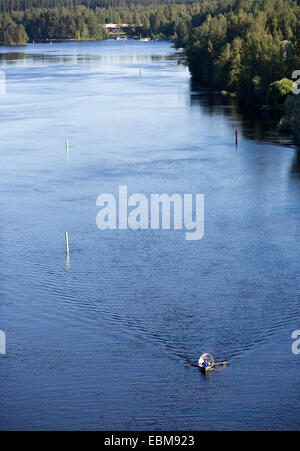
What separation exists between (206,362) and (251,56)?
204 feet

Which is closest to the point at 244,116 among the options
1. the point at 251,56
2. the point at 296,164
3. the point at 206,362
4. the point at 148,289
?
the point at 251,56

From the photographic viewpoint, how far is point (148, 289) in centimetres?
2911

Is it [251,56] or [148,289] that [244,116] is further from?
[148,289]

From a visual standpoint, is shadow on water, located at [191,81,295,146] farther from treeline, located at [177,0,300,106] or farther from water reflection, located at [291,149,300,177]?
water reflection, located at [291,149,300,177]

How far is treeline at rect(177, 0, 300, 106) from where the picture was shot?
2918 inches

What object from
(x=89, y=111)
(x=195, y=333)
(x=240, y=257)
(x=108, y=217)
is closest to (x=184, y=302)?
(x=195, y=333)

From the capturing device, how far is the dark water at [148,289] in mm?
21578

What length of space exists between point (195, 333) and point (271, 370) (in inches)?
139

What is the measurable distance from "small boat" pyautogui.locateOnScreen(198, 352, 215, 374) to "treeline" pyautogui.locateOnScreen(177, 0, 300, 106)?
5208 centimetres

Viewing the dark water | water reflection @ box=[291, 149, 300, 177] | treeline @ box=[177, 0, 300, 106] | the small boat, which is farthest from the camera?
treeline @ box=[177, 0, 300, 106]

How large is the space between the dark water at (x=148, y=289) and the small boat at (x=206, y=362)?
0.33 m

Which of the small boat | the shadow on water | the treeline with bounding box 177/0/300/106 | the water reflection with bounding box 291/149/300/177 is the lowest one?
the small boat

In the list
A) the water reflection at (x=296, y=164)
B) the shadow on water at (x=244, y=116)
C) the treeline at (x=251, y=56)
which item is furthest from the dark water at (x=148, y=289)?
the treeline at (x=251, y=56)

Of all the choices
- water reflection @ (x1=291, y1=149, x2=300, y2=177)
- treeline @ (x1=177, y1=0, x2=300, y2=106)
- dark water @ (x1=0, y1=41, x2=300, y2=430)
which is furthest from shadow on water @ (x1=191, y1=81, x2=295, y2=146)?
water reflection @ (x1=291, y1=149, x2=300, y2=177)
